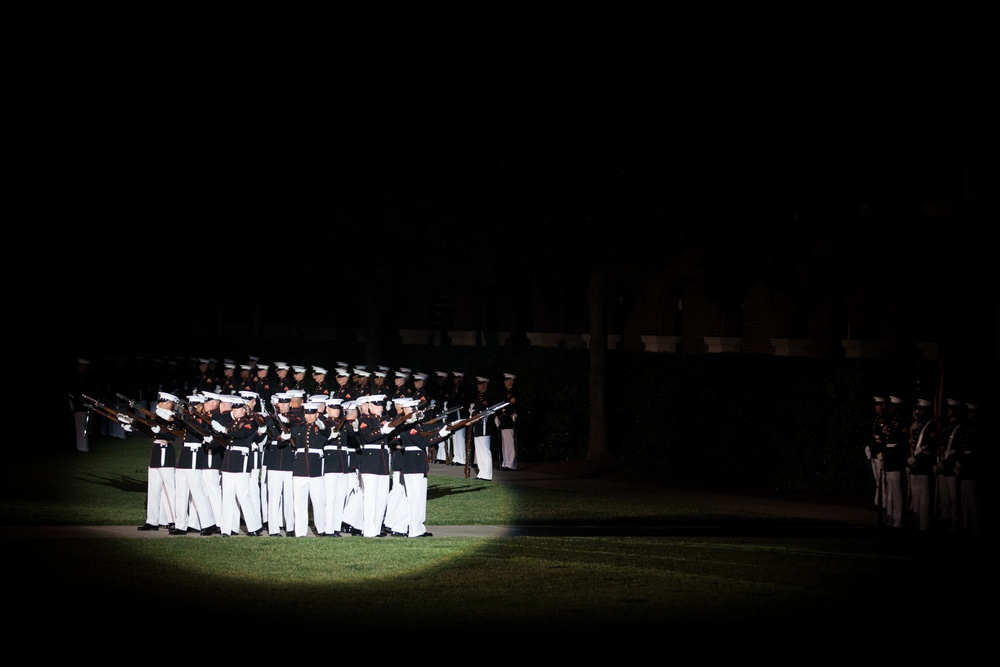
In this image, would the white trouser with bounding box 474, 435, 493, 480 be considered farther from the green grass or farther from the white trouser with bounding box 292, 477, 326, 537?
the white trouser with bounding box 292, 477, 326, 537

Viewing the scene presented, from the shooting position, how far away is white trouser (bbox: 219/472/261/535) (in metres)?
19.5

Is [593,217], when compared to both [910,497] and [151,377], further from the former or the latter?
[151,377]

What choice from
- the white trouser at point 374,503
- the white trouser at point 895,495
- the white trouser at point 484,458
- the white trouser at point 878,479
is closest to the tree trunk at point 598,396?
the white trouser at point 484,458

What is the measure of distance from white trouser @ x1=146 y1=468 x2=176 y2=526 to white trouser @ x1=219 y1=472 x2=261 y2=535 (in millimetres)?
792

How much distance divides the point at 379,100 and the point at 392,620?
24.5m

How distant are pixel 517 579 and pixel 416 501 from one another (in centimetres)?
314

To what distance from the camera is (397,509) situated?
19.7 metres

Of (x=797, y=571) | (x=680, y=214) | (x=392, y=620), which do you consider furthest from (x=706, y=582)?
(x=680, y=214)

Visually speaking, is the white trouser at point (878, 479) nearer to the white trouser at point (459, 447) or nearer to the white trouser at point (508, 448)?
the white trouser at point (508, 448)

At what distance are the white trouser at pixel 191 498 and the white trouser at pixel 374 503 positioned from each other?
1.87 metres

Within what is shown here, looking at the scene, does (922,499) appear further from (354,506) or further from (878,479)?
(354,506)

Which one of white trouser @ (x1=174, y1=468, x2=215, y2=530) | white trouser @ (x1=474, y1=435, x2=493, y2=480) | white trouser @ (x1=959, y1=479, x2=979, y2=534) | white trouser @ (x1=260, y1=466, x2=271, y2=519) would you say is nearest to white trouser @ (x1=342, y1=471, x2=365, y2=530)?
white trouser @ (x1=260, y1=466, x2=271, y2=519)

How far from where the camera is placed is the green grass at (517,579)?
Answer: 47.3 feet

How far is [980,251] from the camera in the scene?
32438mm
